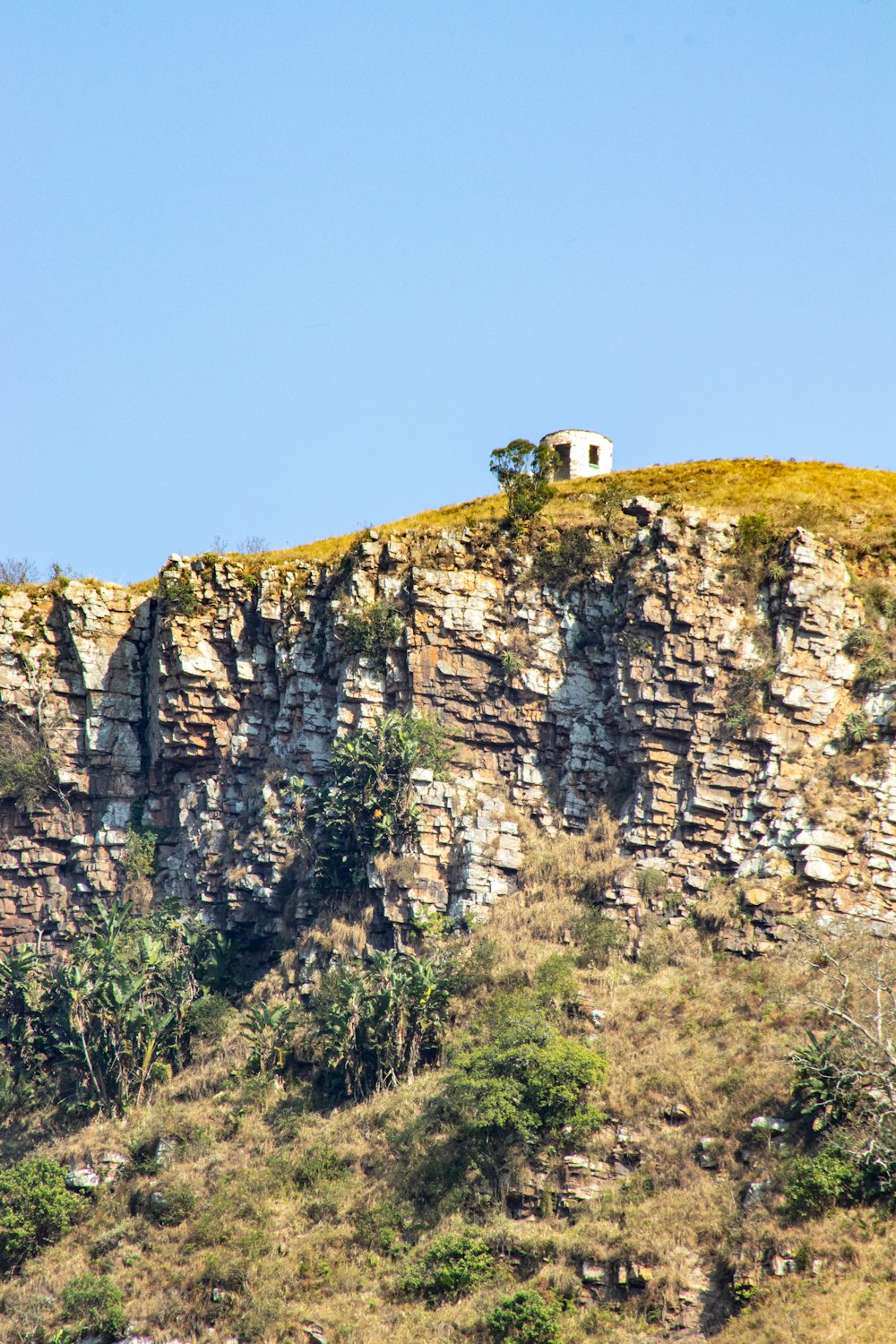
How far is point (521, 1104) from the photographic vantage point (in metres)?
37.0

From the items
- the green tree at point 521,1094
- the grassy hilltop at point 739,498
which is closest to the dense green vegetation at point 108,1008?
the green tree at point 521,1094

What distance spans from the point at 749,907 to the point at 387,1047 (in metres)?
11.1

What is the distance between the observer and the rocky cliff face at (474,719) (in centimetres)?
4372

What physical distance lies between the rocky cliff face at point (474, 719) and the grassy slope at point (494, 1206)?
8.79ft

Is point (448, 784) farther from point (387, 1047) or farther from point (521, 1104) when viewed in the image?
point (521, 1104)

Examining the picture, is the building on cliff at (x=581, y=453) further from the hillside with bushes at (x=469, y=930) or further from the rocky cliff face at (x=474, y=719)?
the rocky cliff face at (x=474, y=719)

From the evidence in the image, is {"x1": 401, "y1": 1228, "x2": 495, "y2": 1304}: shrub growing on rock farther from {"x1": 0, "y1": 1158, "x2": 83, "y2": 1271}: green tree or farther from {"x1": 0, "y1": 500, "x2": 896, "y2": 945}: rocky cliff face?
{"x1": 0, "y1": 500, "x2": 896, "y2": 945}: rocky cliff face

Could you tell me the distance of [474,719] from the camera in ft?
157

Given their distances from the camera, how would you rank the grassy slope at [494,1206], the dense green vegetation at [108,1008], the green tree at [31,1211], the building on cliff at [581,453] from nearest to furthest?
the grassy slope at [494,1206]
the green tree at [31,1211]
the dense green vegetation at [108,1008]
the building on cliff at [581,453]

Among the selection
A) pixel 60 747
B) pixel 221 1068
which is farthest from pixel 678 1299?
pixel 60 747

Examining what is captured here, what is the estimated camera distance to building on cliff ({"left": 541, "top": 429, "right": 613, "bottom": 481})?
2360 inches

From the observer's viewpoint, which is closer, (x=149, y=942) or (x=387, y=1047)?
(x=387, y=1047)

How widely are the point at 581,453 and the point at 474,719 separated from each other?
1685 centimetres

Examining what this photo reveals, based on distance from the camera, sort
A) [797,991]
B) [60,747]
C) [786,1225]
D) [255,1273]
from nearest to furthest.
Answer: [786,1225], [255,1273], [797,991], [60,747]
